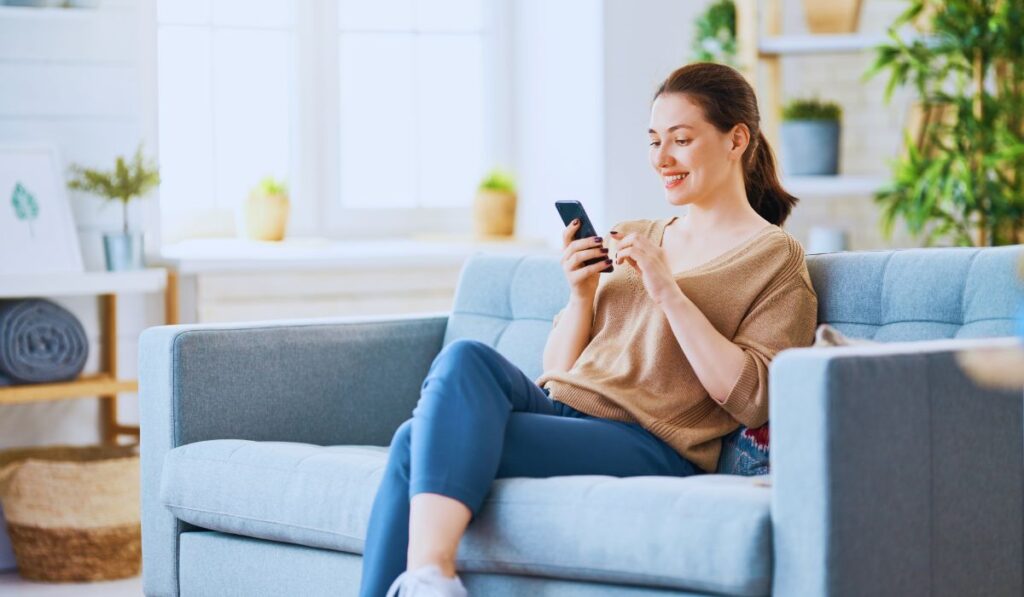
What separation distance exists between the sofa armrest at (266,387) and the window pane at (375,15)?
1754 mm

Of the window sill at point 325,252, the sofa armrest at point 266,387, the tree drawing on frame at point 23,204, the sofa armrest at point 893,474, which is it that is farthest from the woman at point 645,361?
the tree drawing on frame at point 23,204

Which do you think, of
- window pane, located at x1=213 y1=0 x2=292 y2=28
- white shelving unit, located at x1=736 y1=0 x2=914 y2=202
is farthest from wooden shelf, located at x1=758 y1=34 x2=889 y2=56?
window pane, located at x1=213 y1=0 x2=292 y2=28

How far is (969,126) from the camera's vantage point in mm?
4043

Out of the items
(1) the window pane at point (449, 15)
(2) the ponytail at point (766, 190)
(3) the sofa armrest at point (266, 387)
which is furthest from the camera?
(1) the window pane at point (449, 15)

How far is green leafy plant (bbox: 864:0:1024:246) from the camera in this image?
3.99 meters

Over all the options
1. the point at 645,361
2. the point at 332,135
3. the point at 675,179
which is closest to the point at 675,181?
the point at 675,179

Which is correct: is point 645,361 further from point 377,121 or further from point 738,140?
point 377,121

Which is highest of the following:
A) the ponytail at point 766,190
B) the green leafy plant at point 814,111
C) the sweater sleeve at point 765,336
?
the green leafy plant at point 814,111

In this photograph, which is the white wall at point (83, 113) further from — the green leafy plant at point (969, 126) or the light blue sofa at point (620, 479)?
the green leafy plant at point (969, 126)

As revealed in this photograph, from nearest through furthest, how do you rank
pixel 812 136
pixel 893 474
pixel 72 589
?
pixel 893 474
pixel 72 589
pixel 812 136

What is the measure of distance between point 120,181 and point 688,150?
A: 1.90m

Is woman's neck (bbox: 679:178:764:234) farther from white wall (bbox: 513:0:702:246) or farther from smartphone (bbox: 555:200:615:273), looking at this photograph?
white wall (bbox: 513:0:702:246)

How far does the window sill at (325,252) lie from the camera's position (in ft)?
12.8

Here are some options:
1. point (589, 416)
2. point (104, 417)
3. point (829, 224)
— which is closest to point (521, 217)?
point (829, 224)
